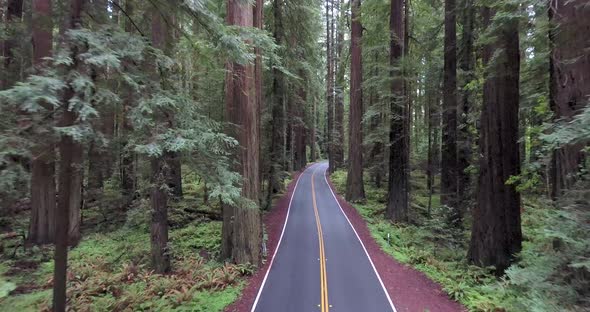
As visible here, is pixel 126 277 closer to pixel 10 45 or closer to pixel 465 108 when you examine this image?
pixel 10 45

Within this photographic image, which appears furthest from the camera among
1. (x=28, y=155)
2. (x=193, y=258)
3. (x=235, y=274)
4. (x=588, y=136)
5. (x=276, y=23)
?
(x=276, y=23)

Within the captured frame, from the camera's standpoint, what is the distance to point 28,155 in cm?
543

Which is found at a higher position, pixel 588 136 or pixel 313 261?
pixel 588 136

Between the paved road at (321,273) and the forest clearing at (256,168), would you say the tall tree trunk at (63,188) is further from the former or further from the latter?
the paved road at (321,273)

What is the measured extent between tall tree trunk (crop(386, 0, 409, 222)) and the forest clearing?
97 millimetres

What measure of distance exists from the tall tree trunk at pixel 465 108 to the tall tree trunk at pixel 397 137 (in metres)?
2.54

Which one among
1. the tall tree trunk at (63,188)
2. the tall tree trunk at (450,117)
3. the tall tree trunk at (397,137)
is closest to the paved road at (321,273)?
the tall tree trunk at (397,137)

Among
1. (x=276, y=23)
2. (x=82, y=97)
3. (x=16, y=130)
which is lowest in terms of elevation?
(x=16, y=130)

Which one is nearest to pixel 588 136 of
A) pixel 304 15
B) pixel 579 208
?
pixel 579 208

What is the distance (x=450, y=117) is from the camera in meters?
16.8

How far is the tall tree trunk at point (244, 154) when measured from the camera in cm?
1170

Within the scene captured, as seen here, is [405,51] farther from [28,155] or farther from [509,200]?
[28,155]

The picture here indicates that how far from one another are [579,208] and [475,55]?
16795 mm

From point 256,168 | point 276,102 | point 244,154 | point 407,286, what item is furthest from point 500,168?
point 276,102
